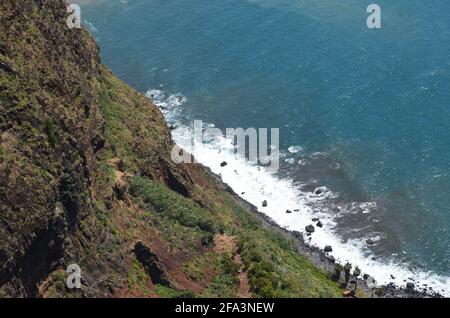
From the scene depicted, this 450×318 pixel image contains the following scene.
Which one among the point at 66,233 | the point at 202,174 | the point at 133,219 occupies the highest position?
the point at 66,233

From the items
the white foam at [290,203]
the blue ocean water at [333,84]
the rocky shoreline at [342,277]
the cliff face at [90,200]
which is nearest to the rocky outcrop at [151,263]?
the cliff face at [90,200]

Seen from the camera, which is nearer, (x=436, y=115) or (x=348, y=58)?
(x=436, y=115)

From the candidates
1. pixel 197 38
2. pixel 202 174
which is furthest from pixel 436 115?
pixel 197 38

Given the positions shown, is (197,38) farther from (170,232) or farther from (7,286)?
(7,286)

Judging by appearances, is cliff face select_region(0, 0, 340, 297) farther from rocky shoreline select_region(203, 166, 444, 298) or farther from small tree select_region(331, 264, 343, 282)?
rocky shoreline select_region(203, 166, 444, 298)

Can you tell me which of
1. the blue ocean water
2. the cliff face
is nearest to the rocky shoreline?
the blue ocean water

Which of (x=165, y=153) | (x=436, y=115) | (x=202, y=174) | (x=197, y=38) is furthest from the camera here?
(x=197, y=38)

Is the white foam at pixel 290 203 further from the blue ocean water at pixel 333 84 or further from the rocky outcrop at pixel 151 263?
the rocky outcrop at pixel 151 263
